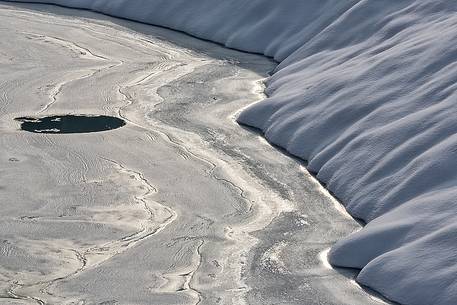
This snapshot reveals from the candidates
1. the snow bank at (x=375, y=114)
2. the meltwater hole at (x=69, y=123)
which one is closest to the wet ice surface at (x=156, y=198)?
the meltwater hole at (x=69, y=123)

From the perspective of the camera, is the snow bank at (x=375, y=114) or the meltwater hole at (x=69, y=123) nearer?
the snow bank at (x=375, y=114)

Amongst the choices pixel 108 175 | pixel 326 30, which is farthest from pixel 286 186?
pixel 326 30

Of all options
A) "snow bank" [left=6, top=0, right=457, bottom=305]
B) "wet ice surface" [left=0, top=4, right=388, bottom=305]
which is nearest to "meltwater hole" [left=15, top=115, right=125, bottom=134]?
"wet ice surface" [left=0, top=4, right=388, bottom=305]

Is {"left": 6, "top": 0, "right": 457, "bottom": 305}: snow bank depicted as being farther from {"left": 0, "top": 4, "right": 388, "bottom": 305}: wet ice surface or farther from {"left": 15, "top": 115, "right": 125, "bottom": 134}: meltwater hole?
{"left": 15, "top": 115, "right": 125, "bottom": 134}: meltwater hole

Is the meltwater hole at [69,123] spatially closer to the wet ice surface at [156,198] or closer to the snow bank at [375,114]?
the wet ice surface at [156,198]

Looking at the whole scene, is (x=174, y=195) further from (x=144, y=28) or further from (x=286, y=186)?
(x=144, y=28)

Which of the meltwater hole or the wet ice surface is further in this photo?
the meltwater hole
